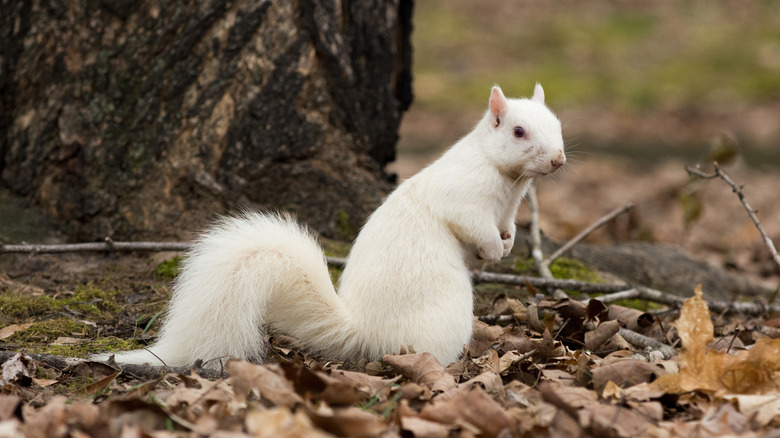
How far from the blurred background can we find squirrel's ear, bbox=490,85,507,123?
118 inches

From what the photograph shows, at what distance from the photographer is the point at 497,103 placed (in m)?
3.03

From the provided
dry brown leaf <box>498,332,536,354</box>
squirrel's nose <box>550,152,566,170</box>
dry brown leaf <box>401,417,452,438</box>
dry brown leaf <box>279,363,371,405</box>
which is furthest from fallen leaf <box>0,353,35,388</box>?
squirrel's nose <box>550,152,566,170</box>

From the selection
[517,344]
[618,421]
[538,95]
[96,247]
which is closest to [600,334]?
[517,344]

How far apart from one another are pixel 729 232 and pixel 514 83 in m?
15.2

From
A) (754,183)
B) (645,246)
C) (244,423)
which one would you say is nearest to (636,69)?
(754,183)

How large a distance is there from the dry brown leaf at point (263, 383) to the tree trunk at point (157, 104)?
71.3 inches

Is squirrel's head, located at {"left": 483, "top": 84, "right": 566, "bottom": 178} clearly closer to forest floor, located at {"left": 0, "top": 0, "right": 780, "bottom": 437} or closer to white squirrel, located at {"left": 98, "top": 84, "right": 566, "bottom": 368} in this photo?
white squirrel, located at {"left": 98, "top": 84, "right": 566, "bottom": 368}

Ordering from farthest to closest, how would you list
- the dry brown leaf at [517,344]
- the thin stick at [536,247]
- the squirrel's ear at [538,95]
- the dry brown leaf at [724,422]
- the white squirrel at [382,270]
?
the thin stick at [536,247]
the squirrel's ear at [538,95]
the dry brown leaf at [517,344]
the white squirrel at [382,270]
the dry brown leaf at [724,422]

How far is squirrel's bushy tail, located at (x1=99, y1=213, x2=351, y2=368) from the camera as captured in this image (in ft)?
8.40

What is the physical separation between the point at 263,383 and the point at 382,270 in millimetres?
800

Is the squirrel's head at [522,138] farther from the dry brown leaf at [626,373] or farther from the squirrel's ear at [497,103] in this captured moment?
the dry brown leaf at [626,373]

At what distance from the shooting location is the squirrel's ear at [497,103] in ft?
9.86

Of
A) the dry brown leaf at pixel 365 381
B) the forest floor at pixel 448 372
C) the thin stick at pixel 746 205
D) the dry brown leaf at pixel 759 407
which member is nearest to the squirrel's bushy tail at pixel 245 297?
the forest floor at pixel 448 372

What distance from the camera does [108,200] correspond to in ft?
12.5
